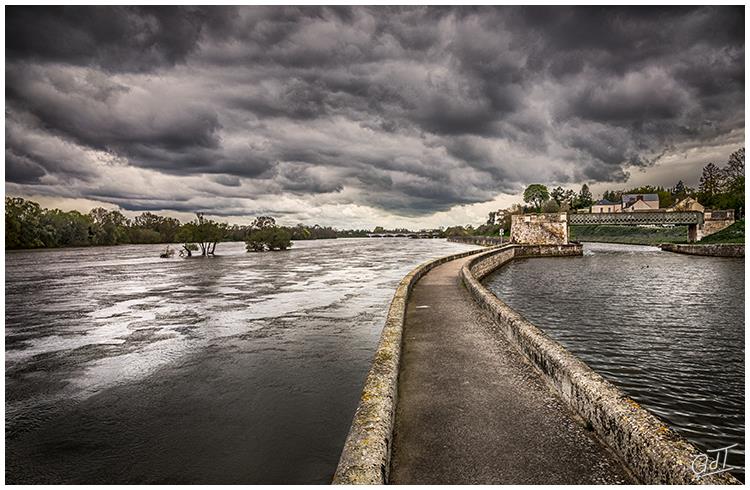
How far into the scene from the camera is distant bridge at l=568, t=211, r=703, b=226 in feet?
175

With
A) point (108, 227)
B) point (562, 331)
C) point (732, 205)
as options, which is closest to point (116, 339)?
point (562, 331)

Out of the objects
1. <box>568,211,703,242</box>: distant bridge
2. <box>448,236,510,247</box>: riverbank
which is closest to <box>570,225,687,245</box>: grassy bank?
<box>568,211,703,242</box>: distant bridge

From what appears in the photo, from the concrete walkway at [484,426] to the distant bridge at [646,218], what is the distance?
55.1m

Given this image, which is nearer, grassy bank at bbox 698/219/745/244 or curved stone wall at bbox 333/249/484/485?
curved stone wall at bbox 333/249/484/485

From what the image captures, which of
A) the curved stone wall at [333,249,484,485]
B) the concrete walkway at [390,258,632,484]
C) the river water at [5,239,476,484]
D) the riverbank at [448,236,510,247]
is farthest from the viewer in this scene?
the riverbank at [448,236,510,247]

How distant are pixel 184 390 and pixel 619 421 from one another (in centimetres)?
751

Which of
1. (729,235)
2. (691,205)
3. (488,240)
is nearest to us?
(729,235)

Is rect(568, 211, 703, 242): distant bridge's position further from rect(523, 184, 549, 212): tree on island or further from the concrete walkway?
the concrete walkway

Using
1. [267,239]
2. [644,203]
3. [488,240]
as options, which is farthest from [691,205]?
[267,239]

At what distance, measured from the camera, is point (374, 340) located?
35.2 ft

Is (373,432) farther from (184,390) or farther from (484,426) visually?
(184,390)

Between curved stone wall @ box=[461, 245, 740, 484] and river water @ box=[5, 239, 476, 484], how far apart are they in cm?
327

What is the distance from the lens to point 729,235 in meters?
50.0

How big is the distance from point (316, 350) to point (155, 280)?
23.5m
